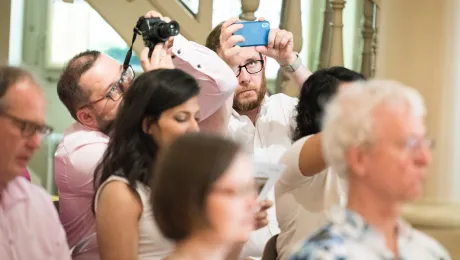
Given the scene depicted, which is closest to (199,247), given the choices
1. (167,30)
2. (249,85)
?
(167,30)

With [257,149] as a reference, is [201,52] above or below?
above

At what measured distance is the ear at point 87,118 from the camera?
89.2 inches

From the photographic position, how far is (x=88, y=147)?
217 cm

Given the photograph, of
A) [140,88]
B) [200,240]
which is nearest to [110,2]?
[140,88]

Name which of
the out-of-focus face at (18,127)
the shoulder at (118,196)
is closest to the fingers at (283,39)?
the shoulder at (118,196)

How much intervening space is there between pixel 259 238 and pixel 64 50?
6.06 ft

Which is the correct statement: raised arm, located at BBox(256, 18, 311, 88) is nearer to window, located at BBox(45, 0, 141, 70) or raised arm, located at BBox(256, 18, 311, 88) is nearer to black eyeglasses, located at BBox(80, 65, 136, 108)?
black eyeglasses, located at BBox(80, 65, 136, 108)

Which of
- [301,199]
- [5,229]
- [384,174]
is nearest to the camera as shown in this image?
[384,174]

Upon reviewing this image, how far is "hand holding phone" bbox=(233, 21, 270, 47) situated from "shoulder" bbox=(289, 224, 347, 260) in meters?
1.19

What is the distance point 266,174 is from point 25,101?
1.72ft

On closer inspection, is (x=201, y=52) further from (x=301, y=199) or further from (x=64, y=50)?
(x=64, y=50)

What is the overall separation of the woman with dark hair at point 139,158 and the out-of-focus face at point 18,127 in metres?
0.20

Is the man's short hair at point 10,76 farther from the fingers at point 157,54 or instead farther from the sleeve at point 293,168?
the sleeve at point 293,168

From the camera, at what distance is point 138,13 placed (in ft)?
9.97
